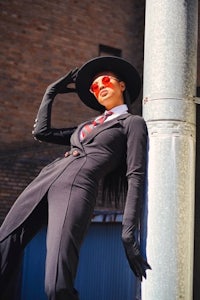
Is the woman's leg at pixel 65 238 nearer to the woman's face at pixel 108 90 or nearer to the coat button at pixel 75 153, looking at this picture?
the coat button at pixel 75 153

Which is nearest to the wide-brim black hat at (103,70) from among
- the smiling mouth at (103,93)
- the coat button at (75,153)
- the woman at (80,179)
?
the woman at (80,179)

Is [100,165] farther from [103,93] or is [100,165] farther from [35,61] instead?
[35,61]

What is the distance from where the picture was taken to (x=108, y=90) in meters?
2.73

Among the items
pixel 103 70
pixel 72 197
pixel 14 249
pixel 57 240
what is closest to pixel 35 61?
pixel 103 70

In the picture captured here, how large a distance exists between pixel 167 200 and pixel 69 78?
118 centimetres

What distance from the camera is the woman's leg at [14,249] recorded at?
2.51 meters

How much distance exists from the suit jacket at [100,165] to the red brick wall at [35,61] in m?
Answer: 5.91

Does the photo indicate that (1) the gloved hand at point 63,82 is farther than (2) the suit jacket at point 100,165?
Yes

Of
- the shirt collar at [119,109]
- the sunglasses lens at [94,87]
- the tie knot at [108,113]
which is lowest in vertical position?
the tie knot at [108,113]

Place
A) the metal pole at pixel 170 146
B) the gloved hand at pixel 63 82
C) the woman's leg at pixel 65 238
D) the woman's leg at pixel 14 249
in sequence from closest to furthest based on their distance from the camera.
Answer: the metal pole at pixel 170 146 → the woman's leg at pixel 65 238 → the woman's leg at pixel 14 249 → the gloved hand at pixel 63 82

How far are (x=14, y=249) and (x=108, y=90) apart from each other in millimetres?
1045

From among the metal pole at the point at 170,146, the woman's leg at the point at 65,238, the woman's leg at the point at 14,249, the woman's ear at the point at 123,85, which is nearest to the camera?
the metal pole at the point at 170,146

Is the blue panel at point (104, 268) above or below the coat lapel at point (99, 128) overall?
below

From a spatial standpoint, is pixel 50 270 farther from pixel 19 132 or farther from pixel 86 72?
pixel 19 132
